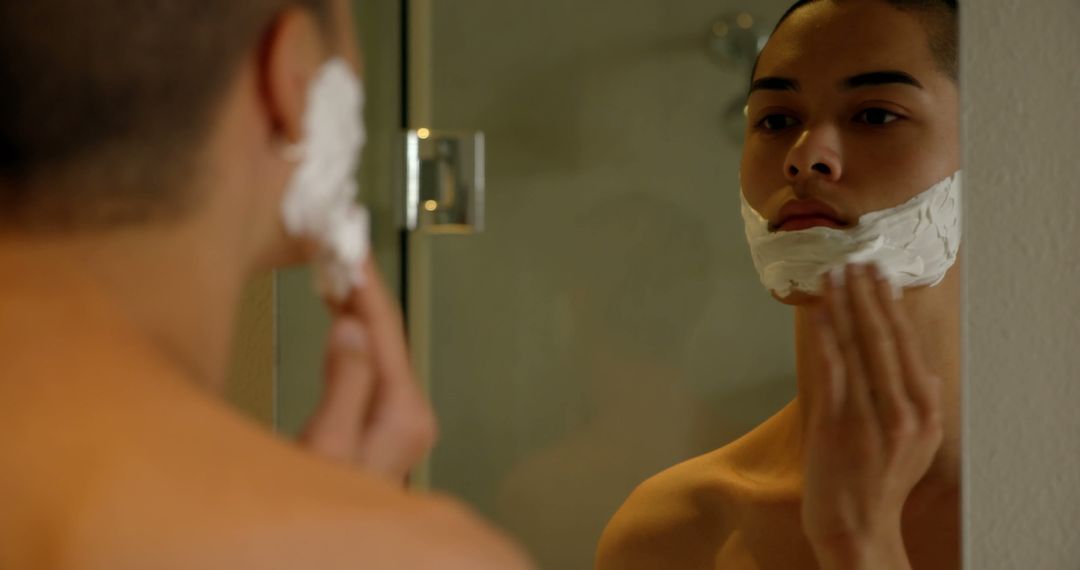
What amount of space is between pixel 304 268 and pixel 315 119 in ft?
0.23

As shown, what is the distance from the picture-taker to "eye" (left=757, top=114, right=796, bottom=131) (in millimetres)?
729

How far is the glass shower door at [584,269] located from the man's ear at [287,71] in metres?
0.12

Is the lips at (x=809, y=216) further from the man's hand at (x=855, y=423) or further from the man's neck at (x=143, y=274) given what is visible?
the man's neck at (x=143, y=274)

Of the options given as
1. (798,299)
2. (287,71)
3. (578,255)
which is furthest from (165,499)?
(798,299)

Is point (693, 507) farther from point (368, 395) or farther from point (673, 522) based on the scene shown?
point (368, 395)

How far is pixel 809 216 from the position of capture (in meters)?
0.73

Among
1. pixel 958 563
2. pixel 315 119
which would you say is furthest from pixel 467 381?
pixel 958 563

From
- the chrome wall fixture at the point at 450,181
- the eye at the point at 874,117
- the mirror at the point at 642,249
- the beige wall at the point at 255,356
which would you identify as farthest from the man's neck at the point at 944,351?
the beige wall at the point at 255,356

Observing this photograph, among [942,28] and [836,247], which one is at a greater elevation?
[942,28]

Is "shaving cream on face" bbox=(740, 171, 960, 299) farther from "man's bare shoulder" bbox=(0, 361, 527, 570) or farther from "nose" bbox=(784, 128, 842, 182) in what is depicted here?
"man's bare shoulder" bbox=(0, 361, 527, 570)

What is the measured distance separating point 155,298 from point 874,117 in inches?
17.8

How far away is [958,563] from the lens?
0.78m

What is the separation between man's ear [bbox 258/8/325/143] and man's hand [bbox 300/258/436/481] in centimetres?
9

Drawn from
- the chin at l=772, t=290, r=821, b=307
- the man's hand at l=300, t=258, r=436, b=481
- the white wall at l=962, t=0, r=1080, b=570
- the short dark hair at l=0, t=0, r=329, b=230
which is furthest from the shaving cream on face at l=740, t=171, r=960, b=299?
the short dark hair at l=0, t=0, r=329, b=230
